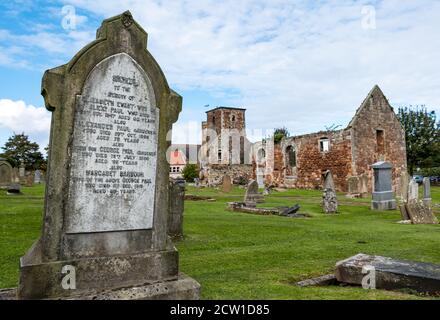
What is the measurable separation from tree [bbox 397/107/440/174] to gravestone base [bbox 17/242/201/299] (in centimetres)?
4510

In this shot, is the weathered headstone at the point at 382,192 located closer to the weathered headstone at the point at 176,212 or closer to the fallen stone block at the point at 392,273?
the weathered headstone at the point at 176,212

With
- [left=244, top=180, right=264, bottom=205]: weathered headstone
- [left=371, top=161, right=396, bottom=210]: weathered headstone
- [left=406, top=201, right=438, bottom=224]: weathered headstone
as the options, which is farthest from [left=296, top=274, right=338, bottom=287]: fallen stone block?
[left=371, top=161, right=396, bottom=210]: weathered headstone

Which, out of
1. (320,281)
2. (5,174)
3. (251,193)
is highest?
(5,174)

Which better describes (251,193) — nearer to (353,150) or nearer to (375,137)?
(353,150)

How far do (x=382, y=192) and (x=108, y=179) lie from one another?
13.2 m

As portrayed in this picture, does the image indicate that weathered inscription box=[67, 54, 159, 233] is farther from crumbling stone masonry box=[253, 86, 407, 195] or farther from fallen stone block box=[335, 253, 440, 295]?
crumbling stone masonry box=[253, 86, 407, 195]

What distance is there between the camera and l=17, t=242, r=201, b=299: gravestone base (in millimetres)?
3209

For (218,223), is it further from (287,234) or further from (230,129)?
(230,129)

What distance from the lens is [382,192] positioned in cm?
1443

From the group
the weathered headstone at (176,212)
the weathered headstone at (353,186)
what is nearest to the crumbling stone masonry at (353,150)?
the weathered headstone at (353,186)

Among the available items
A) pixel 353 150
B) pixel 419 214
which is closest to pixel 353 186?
pixel 353 150

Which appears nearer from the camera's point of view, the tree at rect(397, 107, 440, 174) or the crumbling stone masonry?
the crumbling stone masonry

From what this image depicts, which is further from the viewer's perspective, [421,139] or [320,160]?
[421,139]
